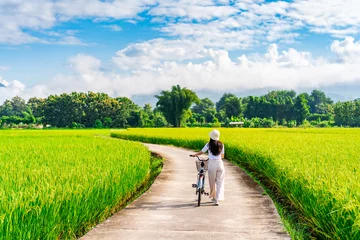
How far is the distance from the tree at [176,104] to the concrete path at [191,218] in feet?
287

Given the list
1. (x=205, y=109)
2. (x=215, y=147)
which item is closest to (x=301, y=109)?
(x=205, y=109)

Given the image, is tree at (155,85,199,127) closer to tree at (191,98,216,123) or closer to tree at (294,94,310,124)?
tree at (191,98,216,123)

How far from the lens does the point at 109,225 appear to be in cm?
732

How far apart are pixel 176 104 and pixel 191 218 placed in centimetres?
9111

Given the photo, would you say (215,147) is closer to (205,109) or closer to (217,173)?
(217,173)

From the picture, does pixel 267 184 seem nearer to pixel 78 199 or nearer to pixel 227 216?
pixel 227 216

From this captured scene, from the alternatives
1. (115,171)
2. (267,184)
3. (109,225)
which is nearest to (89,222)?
(109,225)

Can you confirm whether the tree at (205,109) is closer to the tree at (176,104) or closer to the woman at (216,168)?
the tree at (176,104)

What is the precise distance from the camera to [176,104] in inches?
3888

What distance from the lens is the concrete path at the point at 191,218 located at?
6738 mm

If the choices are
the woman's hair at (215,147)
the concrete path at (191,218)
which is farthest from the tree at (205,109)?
the woman's hair at (215,147)

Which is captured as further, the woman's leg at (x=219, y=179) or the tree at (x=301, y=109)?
the tree at (x=301, y=109)

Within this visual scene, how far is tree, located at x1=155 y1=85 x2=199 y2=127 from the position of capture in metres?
98.9

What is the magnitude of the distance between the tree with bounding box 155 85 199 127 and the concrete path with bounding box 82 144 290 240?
87.6m
